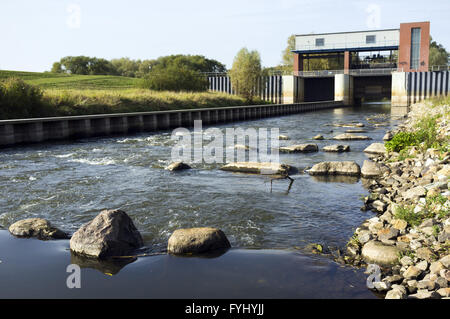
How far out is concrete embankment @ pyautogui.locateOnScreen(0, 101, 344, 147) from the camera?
839 inches

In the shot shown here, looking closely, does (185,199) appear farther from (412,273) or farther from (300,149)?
(300,149)

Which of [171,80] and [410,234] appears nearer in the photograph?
[410,234]

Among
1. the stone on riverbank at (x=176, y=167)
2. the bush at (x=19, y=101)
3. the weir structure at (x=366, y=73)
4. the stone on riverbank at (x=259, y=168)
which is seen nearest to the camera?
the stone on riverbank at (x=259, y=168)

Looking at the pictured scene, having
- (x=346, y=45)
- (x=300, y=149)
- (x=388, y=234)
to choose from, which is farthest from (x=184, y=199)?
(x=346, y=45)

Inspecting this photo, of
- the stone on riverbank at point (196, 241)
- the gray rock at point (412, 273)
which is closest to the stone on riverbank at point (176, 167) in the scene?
the stone on riverbank at point (196, 241)

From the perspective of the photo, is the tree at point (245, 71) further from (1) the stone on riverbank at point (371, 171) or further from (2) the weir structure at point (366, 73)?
(1) the stone on riverbank at point (371, 171)

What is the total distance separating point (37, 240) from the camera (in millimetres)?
7348

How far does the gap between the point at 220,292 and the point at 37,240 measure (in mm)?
3701

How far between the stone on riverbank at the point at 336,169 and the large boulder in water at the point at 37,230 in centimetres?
784

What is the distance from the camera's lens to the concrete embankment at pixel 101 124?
21.3 metres

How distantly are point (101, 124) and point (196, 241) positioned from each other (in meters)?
20.9

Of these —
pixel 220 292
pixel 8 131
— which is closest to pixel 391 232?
pixel 220 292

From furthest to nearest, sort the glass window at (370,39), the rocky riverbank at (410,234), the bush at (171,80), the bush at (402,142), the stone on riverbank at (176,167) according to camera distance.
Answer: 1. the glass window at (370,39)
2. the bush at (171,80)
3. the bush at (402,142)
4. the stone on riverbank at (176,167)
5. the rocky riverbank at (410,234)

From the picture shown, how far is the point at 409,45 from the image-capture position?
64.2 m
